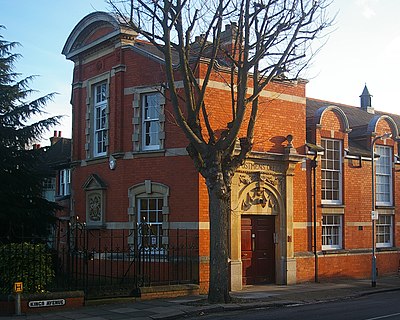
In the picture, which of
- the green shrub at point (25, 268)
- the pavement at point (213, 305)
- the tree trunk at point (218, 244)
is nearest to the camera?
the pavement at point (213, 305)

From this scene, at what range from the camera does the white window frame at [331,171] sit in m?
22.8

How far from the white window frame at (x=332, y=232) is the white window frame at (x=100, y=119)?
921 centimetres

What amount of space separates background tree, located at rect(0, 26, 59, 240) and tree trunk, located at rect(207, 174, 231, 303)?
8.40 metres

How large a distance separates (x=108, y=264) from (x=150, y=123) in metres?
5.35

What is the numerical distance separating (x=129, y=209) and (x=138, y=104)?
12.2 ft

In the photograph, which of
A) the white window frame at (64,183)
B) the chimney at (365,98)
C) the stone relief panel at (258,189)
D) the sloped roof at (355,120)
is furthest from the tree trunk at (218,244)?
the chimney at (365,98)

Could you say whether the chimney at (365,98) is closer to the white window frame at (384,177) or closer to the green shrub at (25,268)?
the white window frame at (384,177)

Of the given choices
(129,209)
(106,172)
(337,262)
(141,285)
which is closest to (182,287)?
(141,285)

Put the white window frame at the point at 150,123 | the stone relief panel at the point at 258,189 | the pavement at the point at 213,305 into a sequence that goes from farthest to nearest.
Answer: the white window frame at the point at 150,123
the stone relief panel at the point at 258,189
the pavement at the point at 213,305

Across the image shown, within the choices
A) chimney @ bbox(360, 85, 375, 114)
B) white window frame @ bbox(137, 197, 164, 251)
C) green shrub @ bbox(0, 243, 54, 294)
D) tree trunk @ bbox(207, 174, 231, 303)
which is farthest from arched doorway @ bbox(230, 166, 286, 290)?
chimney @ bbox(360, 85, 375, 114)

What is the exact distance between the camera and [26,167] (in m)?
21.8

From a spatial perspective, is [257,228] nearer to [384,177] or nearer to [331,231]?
[331,231]

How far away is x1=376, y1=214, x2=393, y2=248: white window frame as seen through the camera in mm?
25173

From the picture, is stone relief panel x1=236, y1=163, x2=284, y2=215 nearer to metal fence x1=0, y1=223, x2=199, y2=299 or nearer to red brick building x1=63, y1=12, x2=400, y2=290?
red brick building x1=63, y1=12, x2=400, y2=290
